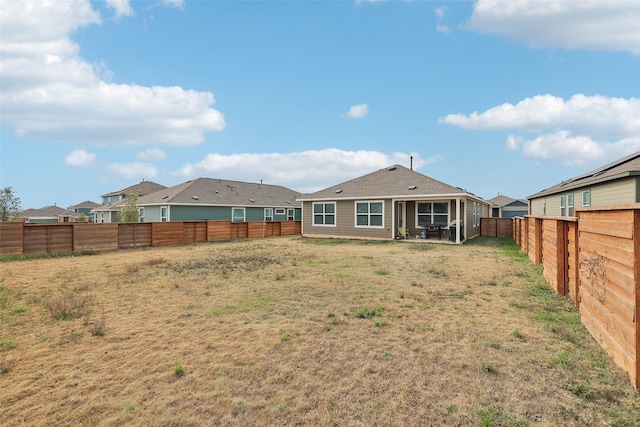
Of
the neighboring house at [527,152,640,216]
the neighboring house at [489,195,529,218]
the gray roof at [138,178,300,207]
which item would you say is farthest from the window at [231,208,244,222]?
the neighboring house at [489,195,529,218]

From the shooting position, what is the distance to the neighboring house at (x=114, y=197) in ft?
117

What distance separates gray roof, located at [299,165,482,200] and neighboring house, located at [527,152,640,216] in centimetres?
462

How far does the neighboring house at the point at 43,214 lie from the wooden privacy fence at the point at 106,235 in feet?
163

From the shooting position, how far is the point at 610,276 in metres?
3.71

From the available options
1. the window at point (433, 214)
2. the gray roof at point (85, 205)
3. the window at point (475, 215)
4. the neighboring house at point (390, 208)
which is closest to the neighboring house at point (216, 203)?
the neighboring house at point (390, 208)

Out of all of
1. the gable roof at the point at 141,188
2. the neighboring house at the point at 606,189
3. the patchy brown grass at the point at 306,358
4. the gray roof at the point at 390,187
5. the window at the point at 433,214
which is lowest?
the patchy brown grass at the point at 306,358

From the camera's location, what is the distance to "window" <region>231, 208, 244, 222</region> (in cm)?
2884

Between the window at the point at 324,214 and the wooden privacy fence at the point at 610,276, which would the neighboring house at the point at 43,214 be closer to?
the window at the point at 324,214

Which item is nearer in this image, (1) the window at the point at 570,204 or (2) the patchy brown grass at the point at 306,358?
(2) the patchy brown grass at the point at 306,358

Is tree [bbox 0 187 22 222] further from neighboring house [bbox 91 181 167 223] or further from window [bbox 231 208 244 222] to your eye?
window [bbox 231 208 244 222]

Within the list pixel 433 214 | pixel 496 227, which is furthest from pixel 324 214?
pixel 496 227

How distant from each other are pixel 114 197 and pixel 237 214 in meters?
26.3

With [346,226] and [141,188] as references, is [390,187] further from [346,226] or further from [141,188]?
[141,188]

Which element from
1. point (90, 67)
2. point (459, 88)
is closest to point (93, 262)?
point (90, 67)
